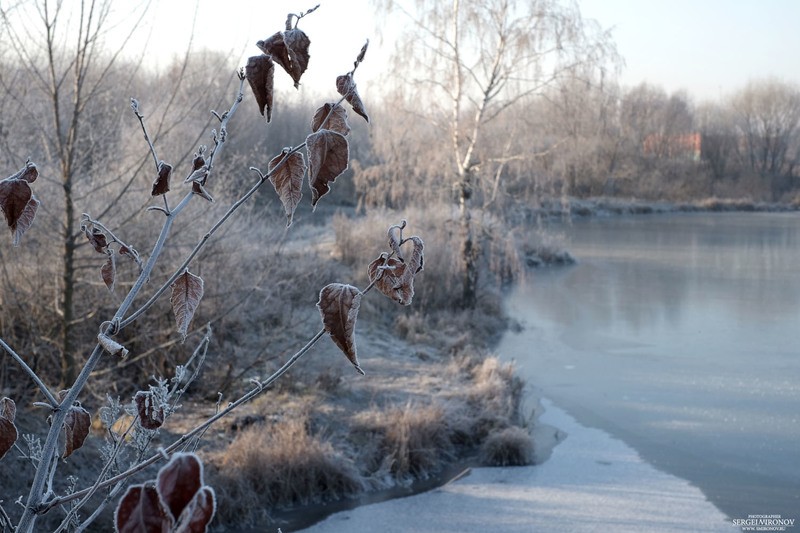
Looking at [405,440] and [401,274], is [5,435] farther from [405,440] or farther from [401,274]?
[405,440]

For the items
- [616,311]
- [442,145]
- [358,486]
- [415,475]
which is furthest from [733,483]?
[442,145]

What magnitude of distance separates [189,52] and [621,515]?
3786 millimetres

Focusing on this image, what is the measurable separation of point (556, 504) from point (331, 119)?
486 cm

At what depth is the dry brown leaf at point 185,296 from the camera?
1.11 m

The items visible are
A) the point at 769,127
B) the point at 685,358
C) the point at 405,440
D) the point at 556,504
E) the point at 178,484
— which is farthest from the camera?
the point at 769,127

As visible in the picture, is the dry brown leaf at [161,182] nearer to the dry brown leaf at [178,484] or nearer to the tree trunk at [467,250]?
the dry brown leaf at [178,484]

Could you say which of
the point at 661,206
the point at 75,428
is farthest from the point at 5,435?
the point at 661,206

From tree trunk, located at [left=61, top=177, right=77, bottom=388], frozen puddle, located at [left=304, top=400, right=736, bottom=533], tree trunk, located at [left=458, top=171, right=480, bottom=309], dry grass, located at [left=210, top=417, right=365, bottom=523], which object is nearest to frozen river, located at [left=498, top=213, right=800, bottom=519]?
frozen puddle, located at [left=304, top=400, right=736, bottom=533]

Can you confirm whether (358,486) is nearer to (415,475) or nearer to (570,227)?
(415,475)

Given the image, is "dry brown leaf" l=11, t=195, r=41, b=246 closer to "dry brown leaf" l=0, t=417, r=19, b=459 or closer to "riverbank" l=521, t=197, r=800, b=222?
"dry brown leaf" l=0, t=417, r=19, b=459

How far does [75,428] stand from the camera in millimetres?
1204

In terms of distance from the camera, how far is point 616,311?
11711 millimetres

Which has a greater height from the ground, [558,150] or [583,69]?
[583,69]

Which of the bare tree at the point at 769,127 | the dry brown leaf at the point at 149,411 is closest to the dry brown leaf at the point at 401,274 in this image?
the dry brown leaf at the point at 149,411
